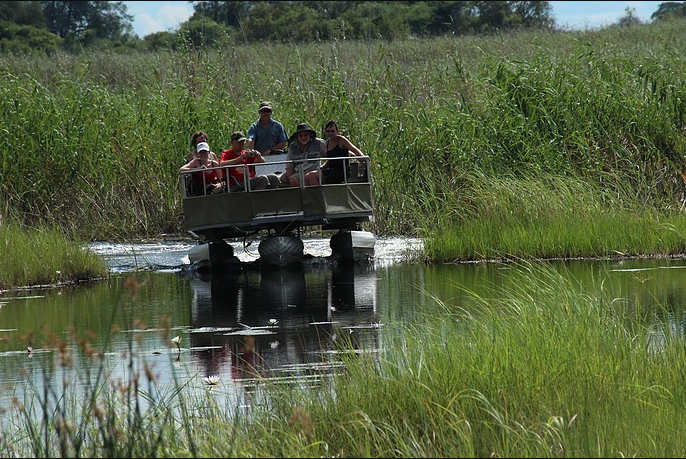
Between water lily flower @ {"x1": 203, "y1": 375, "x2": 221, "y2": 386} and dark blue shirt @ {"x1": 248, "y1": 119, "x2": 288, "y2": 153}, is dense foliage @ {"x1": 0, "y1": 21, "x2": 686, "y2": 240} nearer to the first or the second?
dark blue shirt @ {"x1": 248, "y1": 119, "x2": 288, "y2": 153}

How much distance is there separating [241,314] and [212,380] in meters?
3.76

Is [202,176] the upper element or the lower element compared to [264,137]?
lower

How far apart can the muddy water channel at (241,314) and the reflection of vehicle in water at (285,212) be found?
39 centimetres

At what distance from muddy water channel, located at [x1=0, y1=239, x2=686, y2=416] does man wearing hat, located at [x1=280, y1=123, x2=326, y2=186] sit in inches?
47.5

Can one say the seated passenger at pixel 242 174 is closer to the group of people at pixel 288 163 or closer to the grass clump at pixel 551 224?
the group of people at pixel 288 163

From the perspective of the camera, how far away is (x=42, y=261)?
48.0 ft

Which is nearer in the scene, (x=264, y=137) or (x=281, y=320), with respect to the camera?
(x=281, y=320)

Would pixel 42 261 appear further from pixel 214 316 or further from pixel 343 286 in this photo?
pixel 214 316

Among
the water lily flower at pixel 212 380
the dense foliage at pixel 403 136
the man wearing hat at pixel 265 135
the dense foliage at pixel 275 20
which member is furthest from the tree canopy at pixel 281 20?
the water lily flower at pixel 212 380

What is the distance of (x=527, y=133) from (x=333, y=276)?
524 cm

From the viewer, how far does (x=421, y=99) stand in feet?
74.0

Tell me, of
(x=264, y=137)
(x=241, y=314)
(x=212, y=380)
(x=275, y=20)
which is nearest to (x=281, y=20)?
(x=275, y=20)

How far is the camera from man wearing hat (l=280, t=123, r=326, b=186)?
15.6 meters

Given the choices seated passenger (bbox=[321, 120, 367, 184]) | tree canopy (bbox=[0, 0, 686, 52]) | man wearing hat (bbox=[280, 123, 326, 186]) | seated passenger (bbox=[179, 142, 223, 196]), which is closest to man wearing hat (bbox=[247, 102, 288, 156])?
man wearing hat (bbox=[280, 123, 326, 186])
